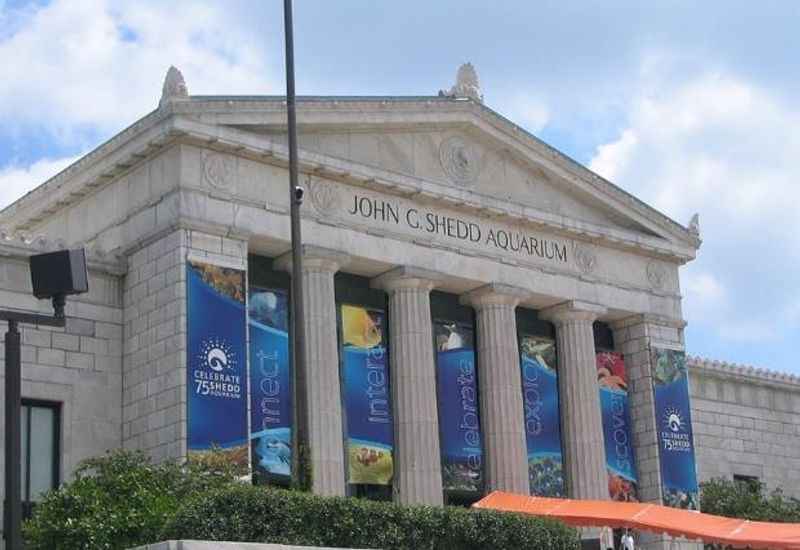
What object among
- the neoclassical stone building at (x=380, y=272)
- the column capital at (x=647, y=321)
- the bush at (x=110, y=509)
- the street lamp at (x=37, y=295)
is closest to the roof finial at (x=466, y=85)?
the neoclassical stone building at (x=380, y=272)

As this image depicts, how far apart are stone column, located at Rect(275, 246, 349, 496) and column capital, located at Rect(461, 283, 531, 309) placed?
516 centimetres

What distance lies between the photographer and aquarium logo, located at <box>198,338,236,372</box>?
32.6m

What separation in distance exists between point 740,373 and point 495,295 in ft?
45.6

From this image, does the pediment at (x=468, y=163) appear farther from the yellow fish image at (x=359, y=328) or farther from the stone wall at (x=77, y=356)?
the stone wall at (x=77, y=356)

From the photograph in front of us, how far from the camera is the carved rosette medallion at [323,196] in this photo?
118ft

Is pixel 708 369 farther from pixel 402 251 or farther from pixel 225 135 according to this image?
pixel 225 135

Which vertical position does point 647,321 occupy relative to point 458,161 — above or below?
below

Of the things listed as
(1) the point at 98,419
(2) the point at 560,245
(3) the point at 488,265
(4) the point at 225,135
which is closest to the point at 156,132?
(4) the point at 225,135

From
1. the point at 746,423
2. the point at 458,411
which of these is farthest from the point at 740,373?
the point at 458,411

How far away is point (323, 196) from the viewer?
119ft

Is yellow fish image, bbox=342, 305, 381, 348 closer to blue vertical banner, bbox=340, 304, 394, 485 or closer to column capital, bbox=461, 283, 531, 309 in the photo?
blue vertical banner, bbox=340, 304, 394, 485

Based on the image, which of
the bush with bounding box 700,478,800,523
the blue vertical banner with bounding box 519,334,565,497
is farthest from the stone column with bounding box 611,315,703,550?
the blue vertical banner with bounding box 519,334,565,497

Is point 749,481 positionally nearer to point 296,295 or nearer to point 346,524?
point 296,295

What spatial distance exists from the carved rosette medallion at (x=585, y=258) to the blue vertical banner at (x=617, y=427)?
2758mm
